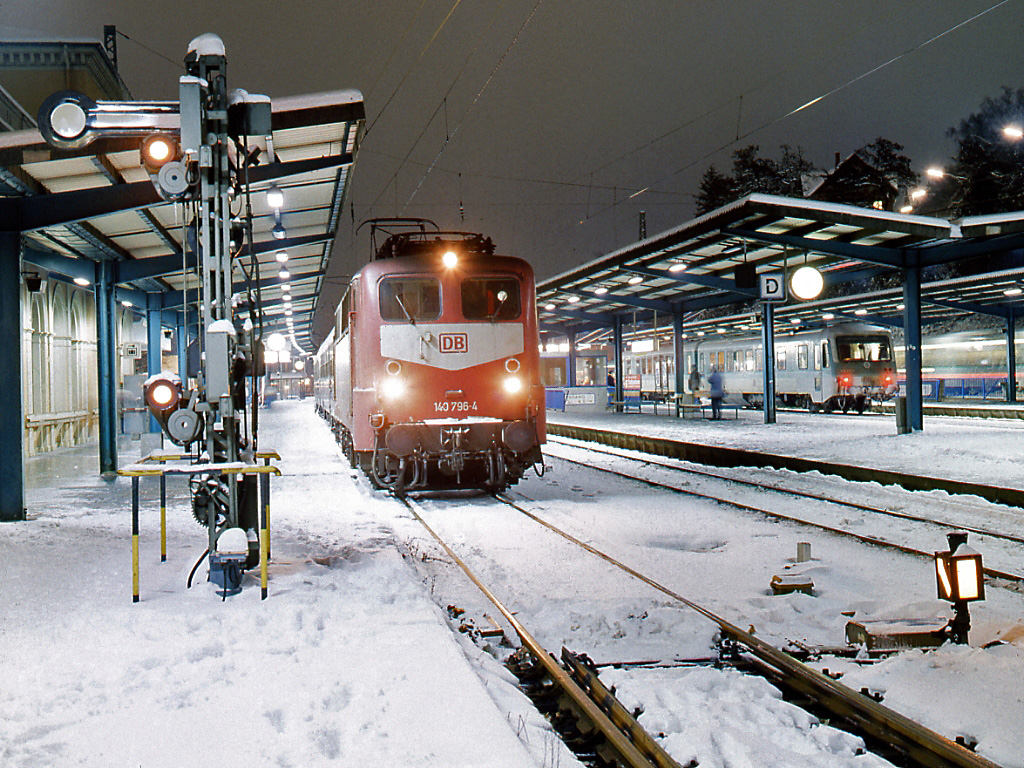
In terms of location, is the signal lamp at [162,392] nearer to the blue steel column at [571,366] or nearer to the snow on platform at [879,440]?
the snow on platform at [879,440]

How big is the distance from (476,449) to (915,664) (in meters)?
6.78

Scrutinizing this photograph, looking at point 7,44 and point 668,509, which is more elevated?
point 7,44

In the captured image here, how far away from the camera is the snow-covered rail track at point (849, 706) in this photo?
11.6 ft

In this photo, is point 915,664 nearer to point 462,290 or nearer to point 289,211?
point 462,290

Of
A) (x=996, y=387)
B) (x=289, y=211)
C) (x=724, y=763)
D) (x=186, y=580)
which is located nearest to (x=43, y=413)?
(x=289, y=211)

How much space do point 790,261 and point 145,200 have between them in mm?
17241

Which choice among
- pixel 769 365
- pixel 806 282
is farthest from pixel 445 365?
pixel 769 365

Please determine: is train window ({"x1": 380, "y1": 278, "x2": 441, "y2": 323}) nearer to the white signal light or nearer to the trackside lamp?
the white signal light

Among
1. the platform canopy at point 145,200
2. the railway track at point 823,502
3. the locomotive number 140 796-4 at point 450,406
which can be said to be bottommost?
the railway track at point 823,502

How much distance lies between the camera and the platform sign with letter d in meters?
19.3

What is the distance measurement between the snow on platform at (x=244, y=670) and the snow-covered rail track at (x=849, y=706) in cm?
145

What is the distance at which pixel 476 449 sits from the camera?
10797 millimetres

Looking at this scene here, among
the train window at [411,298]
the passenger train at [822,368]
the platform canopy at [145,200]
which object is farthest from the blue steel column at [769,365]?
the train window at [411,298]

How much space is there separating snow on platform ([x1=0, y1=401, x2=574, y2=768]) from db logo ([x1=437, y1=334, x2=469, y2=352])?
12.1 ft
